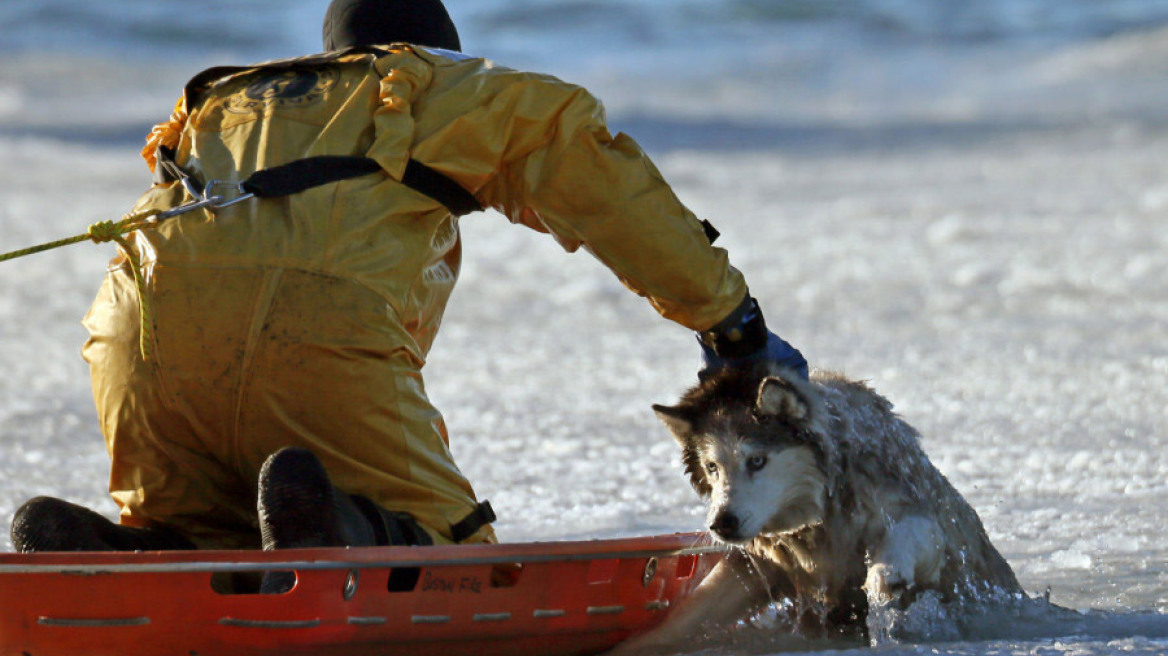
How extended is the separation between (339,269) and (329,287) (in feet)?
0.12

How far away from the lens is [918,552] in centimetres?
313

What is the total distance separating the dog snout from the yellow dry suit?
0.40 metres

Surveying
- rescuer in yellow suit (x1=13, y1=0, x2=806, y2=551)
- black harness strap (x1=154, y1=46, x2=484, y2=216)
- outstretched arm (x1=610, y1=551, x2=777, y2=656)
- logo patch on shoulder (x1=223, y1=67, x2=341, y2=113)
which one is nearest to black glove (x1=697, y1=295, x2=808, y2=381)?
rescuer in yellow suit (x1=13, y1=0, x2=806, y2=551)

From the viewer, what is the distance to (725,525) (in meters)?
3.02

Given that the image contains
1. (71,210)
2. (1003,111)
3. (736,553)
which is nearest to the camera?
(736,553)

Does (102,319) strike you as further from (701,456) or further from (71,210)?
(71,210)

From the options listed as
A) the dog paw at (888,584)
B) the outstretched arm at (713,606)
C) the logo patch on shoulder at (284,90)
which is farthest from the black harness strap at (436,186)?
the dog paw at (888,584)

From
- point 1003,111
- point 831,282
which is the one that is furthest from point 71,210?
point 1003,111

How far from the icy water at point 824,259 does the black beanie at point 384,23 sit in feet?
4.81

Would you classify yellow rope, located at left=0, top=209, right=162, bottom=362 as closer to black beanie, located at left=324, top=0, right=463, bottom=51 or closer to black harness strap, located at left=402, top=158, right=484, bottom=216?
black harness strap, located at left=402, top=158, right=484, bottom=216

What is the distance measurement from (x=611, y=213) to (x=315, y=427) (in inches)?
27.9

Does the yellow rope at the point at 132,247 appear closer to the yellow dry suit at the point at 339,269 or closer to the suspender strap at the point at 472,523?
the yellow dry suit at the point at 339,269

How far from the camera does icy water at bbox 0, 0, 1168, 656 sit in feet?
15.1

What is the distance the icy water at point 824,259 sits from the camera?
15.1 ft
